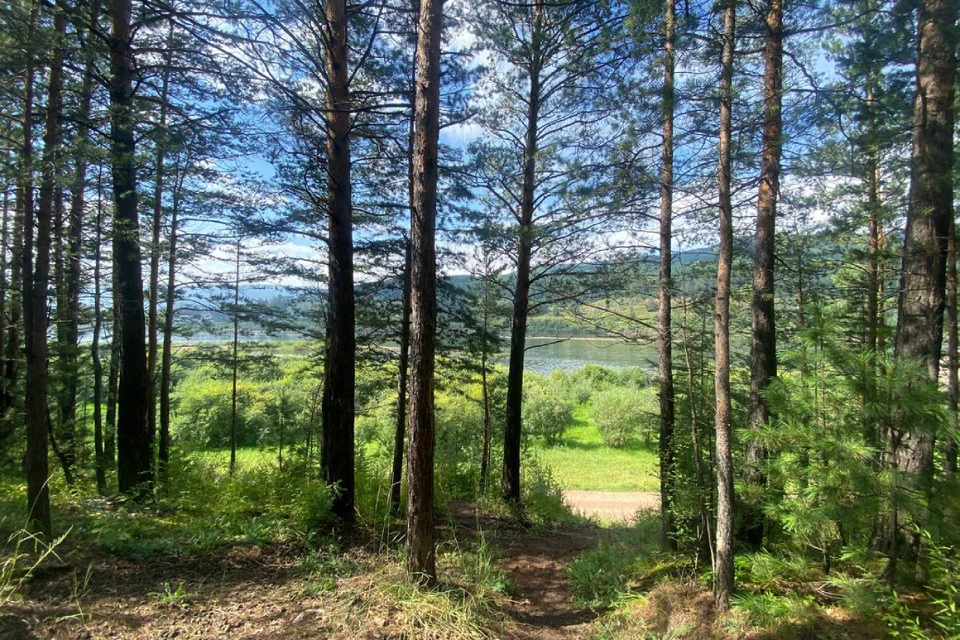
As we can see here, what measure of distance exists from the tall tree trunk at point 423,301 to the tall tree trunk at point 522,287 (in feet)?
13.9

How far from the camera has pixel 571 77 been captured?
784 centimetres

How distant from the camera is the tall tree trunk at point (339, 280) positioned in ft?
18.1

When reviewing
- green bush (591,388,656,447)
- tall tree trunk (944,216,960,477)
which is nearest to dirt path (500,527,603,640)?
tall tree trunk (944,216,960,477)

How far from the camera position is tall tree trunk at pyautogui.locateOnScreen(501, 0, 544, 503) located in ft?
26.8

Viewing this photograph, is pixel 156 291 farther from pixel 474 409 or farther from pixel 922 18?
pixel 922 18

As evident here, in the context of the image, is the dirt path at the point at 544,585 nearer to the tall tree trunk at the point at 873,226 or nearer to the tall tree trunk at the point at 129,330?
the tall tree trunk at the point at 873,226

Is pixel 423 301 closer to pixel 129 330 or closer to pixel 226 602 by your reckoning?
pixel 226 602

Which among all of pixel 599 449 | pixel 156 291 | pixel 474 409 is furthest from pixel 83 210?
pixel 599 449

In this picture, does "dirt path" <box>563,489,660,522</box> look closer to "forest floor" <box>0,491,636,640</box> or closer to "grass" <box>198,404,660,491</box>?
"grass" <box>198,404,660,491</box>

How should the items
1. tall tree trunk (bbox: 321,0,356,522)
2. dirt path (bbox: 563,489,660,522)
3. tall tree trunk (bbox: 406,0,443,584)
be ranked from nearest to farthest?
tall tree trunk (bbox: 406,0,443,584)
tall tree trunk (bbox: 321,0,356,522)
dirt path (bbox: 563,489,660,522)

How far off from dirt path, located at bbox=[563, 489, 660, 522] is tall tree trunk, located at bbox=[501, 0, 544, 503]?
17.6 ft

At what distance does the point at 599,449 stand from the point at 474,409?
11337 millimetres

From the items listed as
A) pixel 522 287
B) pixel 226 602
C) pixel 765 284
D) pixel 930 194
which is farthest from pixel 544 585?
pixel 930 194

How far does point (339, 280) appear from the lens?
18.4ft
